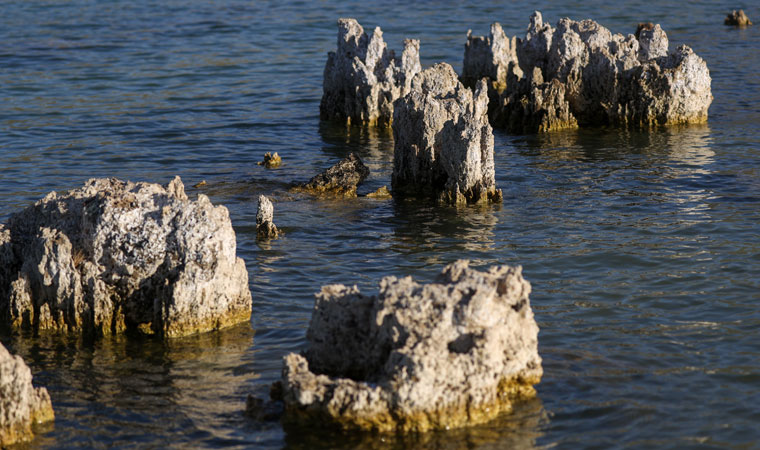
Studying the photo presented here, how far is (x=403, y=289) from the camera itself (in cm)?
985

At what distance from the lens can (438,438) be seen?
9367 mm

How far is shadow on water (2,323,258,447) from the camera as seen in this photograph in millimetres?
9984

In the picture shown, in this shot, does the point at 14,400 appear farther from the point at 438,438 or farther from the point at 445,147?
the point at 445,147

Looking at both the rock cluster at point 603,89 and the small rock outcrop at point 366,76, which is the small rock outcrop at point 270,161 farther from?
the rock cluster at point 603,89

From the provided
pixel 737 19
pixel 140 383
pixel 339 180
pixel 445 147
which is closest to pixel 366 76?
pixel 339 180

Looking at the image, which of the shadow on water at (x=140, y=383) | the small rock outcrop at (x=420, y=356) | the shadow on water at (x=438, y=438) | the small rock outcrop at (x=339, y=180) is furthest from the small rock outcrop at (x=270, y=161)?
the shadow on water at (x=438, y=438)

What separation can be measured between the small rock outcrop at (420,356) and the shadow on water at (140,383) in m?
1.12

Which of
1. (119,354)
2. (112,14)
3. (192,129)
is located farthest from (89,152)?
(112,14)

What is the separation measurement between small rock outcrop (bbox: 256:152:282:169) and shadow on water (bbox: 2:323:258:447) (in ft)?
29.2

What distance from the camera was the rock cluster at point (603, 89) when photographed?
75.6 ft

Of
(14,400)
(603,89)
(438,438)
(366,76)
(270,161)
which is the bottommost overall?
(438,438)

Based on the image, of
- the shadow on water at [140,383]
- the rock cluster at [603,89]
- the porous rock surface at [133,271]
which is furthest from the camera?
the rock cluster at [603,89]

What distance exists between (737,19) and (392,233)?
24324 millimetres

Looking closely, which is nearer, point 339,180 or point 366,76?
point 339,180
